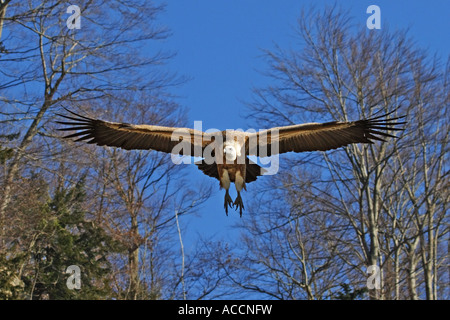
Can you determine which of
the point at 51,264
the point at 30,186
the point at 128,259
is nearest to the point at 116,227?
the point at 128,259

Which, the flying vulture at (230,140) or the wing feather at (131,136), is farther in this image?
the wing feather at (131,136)

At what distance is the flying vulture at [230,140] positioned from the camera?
10.1 metres

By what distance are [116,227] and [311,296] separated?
626 cm

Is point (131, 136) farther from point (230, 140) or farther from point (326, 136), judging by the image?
point (326, 136)

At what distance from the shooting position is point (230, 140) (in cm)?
998

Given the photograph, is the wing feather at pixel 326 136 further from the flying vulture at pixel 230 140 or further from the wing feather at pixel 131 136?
the wing feather at pixel 131 136

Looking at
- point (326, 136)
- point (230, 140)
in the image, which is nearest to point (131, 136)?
point (230, 140)

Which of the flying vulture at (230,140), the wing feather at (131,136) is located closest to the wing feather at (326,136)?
the flying vulture at (230,140)

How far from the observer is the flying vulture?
33.2 ft

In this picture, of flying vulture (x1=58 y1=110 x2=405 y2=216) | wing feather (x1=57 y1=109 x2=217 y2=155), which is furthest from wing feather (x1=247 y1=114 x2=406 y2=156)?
wing feather (x1=57 y1=109 x2=217 y2=155)

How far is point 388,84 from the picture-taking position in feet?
68.5

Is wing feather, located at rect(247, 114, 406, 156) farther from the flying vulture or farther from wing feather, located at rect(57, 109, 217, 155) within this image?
wing feather, located at rect(57, 109, 217, 155)

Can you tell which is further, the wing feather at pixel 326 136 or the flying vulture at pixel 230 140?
the wing feather at pixel 326 136

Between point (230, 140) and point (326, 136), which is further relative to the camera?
point (326, 136)
